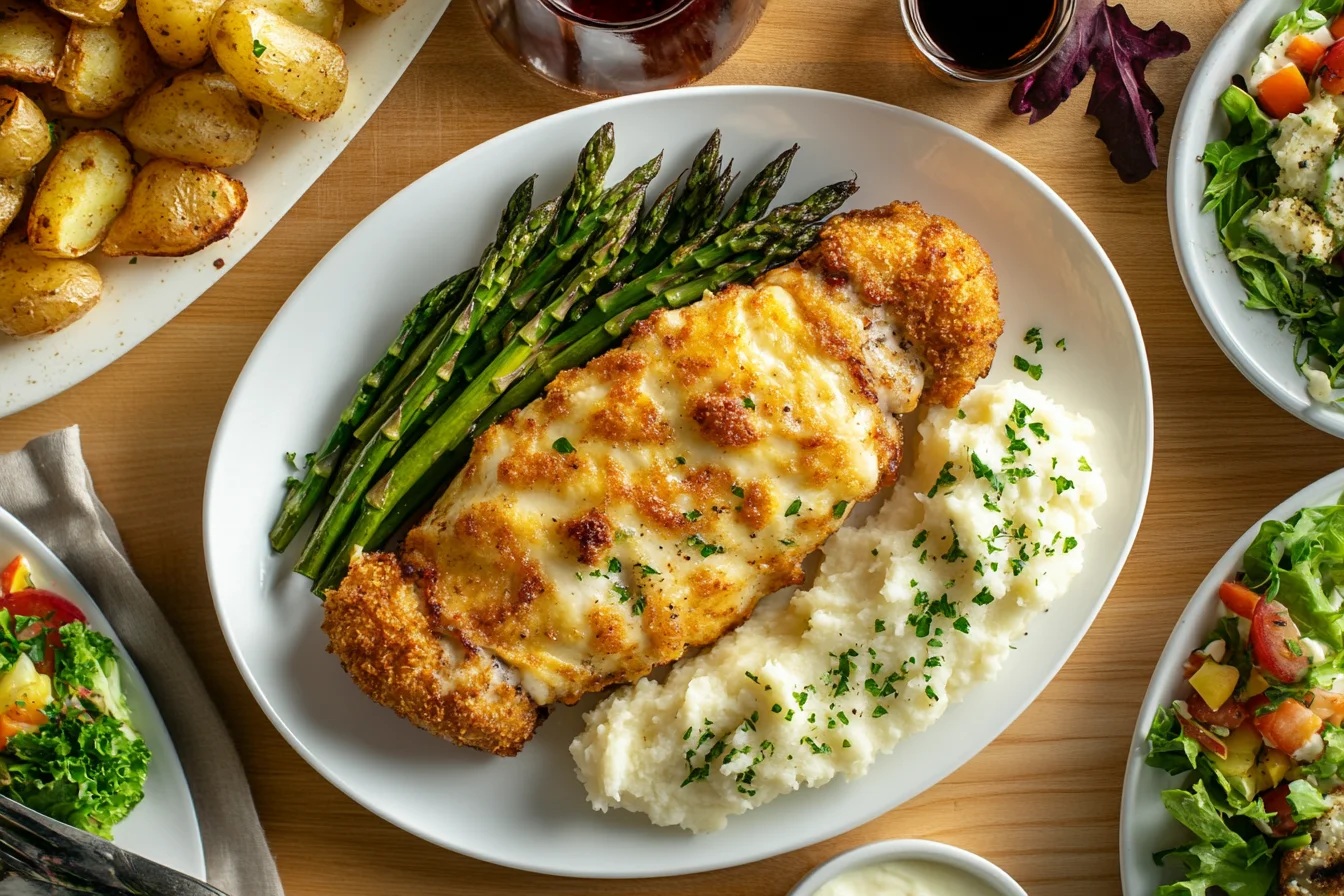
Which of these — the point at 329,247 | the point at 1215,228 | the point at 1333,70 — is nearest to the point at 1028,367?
the point at 1215,228

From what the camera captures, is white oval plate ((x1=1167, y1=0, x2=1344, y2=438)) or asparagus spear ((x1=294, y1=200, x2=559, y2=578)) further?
white oval plate ((x1=1167, y1=0, x2=1344, y2=438))

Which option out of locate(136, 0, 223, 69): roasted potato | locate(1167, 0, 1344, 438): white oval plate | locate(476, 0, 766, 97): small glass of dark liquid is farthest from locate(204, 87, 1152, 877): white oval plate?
locate(136, 0, 223, 69): roasted potato

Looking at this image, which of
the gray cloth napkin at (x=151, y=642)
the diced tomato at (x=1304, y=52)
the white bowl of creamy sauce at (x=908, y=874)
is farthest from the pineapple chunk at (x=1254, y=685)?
the gray cloth napkin at (x=151, y=642)

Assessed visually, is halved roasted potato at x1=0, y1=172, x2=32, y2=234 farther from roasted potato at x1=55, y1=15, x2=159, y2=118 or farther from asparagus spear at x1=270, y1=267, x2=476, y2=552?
asparagus spear at x1=270, y1=267, x2=476, y2=552

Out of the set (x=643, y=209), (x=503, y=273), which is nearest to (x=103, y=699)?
(x=503, y=273)

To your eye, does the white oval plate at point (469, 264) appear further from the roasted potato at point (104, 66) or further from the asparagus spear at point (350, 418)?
the roasted potato at point (104, 66)

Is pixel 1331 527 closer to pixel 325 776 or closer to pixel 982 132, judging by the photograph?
pixel 982 132

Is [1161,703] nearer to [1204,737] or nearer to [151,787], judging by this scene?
[1204,737]

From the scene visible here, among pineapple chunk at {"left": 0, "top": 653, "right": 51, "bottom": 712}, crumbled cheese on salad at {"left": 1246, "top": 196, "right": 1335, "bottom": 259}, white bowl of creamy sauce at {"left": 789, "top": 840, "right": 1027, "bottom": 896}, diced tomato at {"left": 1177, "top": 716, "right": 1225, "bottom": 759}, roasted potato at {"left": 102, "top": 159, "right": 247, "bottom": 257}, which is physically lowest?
white bowl of creamy sauce at {"left": 789, "top": 840, "right": 1027, "bottom": 896}
